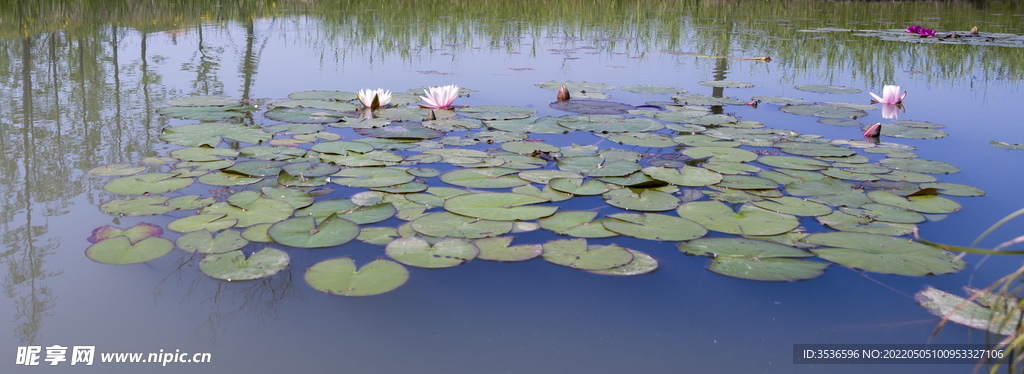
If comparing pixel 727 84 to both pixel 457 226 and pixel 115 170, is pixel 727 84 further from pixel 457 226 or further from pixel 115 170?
pixel 115 170

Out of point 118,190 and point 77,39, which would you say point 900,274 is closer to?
point 118,190

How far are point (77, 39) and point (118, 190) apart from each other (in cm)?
450

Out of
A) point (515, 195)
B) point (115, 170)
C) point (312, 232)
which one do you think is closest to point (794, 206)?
point (515, 195)

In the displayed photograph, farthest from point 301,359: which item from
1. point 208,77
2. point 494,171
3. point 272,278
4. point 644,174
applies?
point 208,77

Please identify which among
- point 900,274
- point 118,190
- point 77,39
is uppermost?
point 77,39

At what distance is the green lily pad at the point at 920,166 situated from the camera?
264 cm

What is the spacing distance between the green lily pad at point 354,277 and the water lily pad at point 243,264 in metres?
0.11

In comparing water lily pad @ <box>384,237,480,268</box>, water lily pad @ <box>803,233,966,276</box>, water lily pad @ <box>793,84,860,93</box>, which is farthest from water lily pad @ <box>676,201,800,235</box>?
water lily pad @ <box>793,84,860,93</box>

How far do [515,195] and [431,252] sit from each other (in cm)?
58

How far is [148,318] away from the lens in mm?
1430

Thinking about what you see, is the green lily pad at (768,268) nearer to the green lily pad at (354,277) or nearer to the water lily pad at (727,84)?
the green lily pad at (354,277)

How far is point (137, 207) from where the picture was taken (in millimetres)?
2062

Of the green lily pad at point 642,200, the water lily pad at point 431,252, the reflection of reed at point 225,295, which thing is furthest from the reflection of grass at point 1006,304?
the reflection of reed at point 225,295

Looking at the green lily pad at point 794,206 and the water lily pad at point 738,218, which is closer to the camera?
the water lily pad at point 738,218
